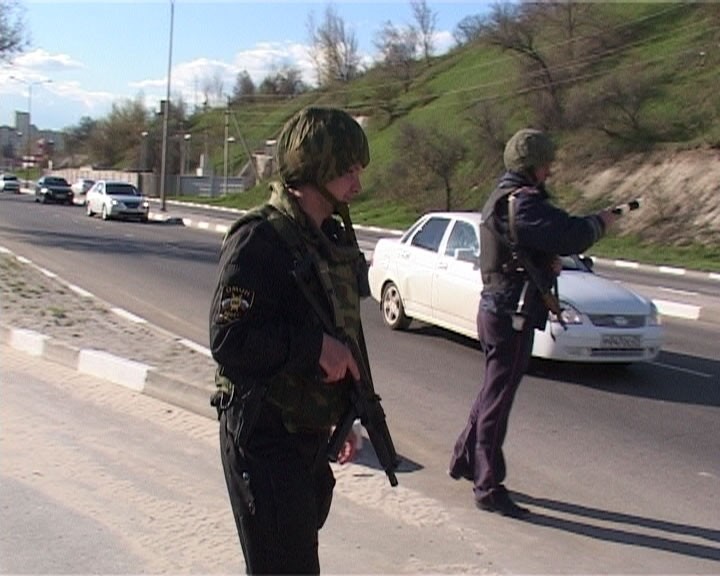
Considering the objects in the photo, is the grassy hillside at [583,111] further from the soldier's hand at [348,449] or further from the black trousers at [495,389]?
the soldier's hand at [348,449]

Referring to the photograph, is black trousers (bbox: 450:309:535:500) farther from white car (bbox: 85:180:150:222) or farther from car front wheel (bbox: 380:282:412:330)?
white car (bbox: 85:180:150:222)

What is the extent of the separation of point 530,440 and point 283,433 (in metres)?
4.66

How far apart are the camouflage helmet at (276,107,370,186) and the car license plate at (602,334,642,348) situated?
691cm

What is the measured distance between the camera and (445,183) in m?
51.3

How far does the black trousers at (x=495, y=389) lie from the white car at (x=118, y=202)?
108ft

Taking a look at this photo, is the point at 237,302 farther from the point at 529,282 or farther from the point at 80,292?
the point at 80,292

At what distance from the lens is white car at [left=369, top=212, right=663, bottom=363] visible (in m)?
9.42

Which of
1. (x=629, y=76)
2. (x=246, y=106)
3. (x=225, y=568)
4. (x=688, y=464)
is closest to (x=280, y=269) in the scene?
(x=225, y=568)

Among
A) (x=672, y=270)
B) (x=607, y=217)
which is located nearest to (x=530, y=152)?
(x=607, y=217)

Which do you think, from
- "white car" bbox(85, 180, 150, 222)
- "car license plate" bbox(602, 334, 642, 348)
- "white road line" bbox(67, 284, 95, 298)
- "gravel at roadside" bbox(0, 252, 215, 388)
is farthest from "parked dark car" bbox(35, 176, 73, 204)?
"car license plate" bbox(602, 334, 642, 348)

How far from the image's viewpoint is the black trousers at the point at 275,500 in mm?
2826

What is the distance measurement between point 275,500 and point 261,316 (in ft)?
1.70

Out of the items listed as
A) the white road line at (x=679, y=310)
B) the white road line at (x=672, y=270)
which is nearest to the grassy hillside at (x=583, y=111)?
the white road line at (x=672, y=270)

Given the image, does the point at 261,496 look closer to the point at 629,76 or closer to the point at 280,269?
the point at 280,269
